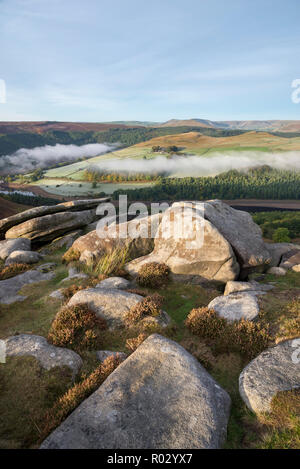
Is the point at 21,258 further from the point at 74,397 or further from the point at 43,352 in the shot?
the point at 74,397

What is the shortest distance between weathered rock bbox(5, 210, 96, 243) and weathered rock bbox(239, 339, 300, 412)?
22.5m

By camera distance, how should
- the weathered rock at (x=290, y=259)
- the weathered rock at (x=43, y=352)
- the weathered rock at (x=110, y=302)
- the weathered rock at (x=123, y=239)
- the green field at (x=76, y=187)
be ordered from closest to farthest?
the weathered rock at (x=43, y=352)
the weathered rock at (x=110, y=302)
the weathered rock at (x=290, y=259)
the weathered rock at (x=123, y=239)
the green field at (x=76, y=187)

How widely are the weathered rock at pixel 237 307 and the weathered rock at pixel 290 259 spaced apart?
307 inches

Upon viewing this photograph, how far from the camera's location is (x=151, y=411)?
5.34 metres

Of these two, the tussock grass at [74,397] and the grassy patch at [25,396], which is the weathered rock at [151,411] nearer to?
the tussock grass at [74,397]

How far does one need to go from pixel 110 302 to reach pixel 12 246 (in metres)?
15.7

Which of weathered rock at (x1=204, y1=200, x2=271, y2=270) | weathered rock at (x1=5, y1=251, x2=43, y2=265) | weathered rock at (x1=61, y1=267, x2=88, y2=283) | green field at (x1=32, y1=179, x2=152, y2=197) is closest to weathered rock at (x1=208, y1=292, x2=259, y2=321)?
weathered rock at (x1=204, y1=200, x2=271, y2=270)

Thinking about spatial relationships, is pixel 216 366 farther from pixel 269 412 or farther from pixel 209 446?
pixel 209 446

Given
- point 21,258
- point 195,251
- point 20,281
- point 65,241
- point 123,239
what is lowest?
point 65,241

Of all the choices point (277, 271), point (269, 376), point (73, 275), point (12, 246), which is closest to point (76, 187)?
point (12, 246)

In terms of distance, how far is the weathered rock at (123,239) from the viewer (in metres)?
17.5

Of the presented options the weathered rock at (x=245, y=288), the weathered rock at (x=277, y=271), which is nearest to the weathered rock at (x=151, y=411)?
the weathered rock at (x=245, y=288)

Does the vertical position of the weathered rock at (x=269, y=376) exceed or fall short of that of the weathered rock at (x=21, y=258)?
it exceeds it
